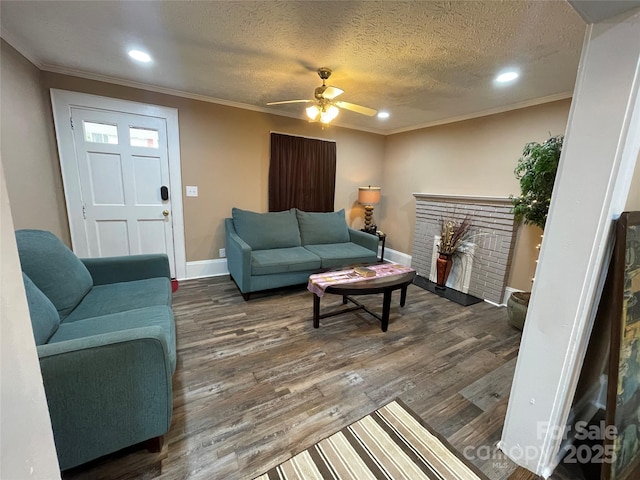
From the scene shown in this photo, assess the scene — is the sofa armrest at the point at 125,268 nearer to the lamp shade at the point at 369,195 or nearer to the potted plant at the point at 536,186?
the lamp shade at the point at 369,195

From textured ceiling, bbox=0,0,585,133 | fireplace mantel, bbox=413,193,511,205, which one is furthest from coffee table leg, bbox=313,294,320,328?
fireplace mantel, bbox=413,193,511,205

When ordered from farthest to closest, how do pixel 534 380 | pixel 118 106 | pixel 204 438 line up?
pixel 118 106, pixel 204 438, pixel 534 380

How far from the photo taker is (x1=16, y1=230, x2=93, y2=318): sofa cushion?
1.58 metres

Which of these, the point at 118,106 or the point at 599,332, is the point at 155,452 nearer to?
the point at 599,332

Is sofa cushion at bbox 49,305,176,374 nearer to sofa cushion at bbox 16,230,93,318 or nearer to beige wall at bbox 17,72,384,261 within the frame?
sofa cushion at bbox 16,230,93,318

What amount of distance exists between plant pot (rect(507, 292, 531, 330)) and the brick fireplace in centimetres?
57

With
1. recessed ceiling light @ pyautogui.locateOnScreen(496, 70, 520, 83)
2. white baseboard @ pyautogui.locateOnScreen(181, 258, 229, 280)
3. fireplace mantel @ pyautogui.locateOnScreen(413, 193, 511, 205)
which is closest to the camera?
recessed ceiling light @ pyautogui.locateOnScreen(496, 70, 520, 83)

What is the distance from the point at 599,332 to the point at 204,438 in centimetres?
215

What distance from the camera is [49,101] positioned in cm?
256

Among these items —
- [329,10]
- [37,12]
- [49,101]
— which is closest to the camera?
[329,10]

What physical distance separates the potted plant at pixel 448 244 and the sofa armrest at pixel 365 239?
84 cm

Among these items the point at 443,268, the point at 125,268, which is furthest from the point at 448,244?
the point at 125,268

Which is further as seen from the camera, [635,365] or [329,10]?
[329,10]

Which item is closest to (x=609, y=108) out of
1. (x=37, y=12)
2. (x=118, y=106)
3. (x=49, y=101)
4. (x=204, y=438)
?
(x=204, y=438)
